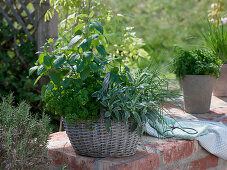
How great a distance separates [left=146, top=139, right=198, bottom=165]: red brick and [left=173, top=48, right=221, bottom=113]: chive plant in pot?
A: 0.79 m

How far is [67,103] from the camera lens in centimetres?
184

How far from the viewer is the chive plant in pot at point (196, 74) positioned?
2.98 metres

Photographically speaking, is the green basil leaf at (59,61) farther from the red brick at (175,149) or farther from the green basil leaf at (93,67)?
the red brick at (175,149)

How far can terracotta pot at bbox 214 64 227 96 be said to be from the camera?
3578 mm

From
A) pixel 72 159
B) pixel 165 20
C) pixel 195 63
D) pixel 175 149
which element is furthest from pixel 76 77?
pixel 165 20

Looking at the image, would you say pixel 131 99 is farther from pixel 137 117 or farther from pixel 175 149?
pixel 175 149

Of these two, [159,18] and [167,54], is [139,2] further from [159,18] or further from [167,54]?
[167,54]

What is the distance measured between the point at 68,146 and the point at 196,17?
22.2ft

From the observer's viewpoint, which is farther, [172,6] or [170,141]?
[172,6]

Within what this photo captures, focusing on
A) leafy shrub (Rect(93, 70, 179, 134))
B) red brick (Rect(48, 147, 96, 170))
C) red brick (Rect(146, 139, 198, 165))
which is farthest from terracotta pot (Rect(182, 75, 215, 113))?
red brick (Rect(48, 147, 96, 170))

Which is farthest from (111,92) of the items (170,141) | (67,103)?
(170,141)

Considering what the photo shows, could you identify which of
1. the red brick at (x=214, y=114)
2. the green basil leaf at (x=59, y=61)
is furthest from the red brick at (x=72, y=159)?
the red brick at (x=214, y=114)

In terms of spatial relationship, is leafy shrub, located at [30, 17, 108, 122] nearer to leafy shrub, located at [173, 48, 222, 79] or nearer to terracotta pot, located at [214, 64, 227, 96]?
leafy shrub, located at [173, 48, 222, 79]

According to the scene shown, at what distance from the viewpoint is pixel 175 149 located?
2.17 m
